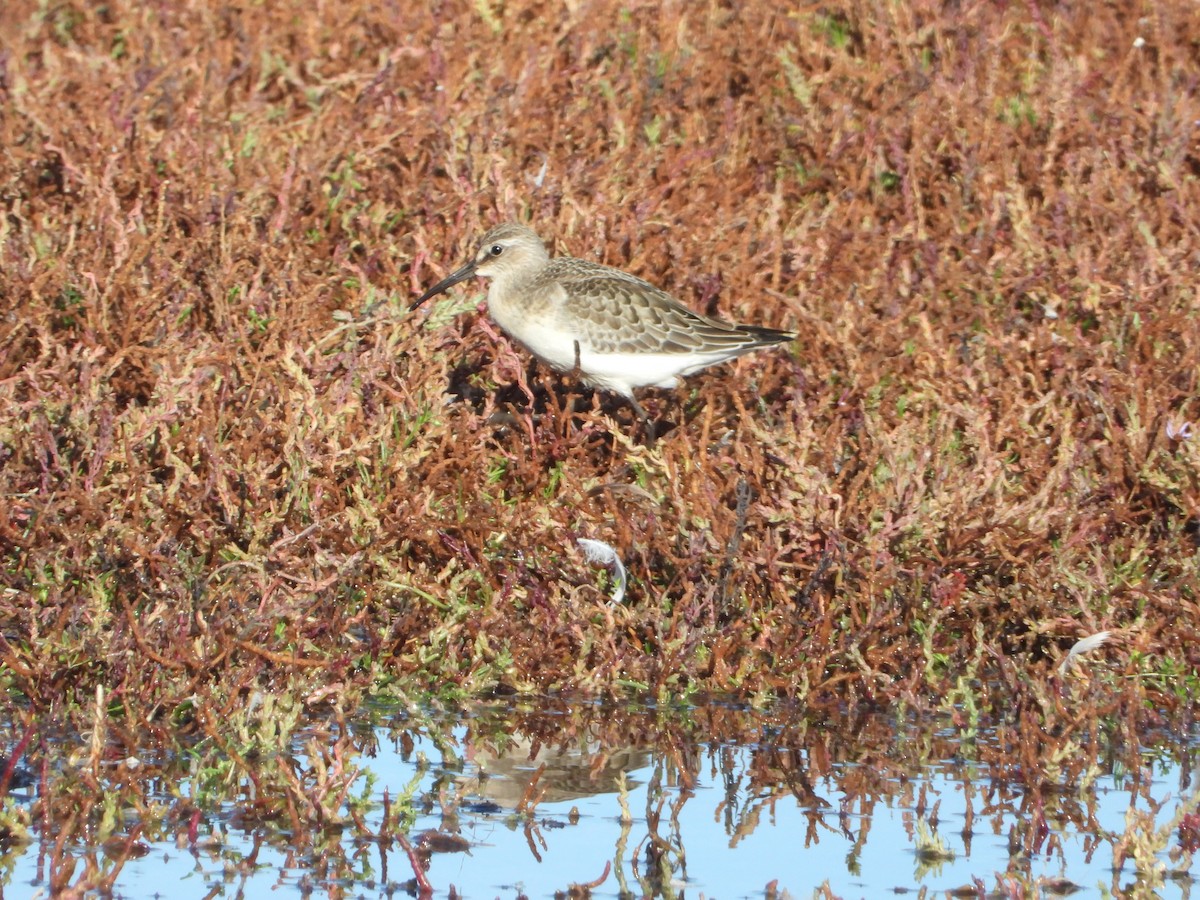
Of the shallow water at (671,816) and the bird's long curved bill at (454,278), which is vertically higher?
the bird's long curved bill at (454,278)

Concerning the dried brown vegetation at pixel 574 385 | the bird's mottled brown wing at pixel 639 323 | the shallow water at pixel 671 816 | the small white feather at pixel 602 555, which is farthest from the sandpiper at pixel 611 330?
the shallow water at pixel 671 816

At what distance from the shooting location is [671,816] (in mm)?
4648

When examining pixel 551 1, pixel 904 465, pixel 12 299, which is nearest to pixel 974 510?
pixel 904 465

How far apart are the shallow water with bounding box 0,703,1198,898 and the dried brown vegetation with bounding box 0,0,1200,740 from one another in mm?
224

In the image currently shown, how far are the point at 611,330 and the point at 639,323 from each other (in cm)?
12

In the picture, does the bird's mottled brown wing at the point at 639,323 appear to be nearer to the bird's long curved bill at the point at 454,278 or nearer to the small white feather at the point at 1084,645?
the bird's long curved bill at the point at 454,278

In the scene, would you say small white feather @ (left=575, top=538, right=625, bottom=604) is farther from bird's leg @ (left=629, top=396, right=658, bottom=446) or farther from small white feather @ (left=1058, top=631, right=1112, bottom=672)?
small white feather @ (left=1058, top=631, right=1112, bottom=672)

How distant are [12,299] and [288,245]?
49.0 inches

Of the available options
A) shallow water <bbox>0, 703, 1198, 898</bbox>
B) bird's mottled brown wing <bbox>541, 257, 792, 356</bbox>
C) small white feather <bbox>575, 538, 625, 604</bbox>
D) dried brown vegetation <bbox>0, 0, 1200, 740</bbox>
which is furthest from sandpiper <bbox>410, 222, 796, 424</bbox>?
shallow water <bbox>0, 703, 1198, 898</bbox>

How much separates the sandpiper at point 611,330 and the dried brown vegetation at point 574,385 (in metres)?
0.22

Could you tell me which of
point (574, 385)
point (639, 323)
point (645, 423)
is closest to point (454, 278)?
point (574, 385)

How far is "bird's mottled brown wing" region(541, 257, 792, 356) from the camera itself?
276 inches

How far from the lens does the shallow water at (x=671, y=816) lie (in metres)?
4.26

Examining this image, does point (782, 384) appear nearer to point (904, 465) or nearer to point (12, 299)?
point (904, 465)
